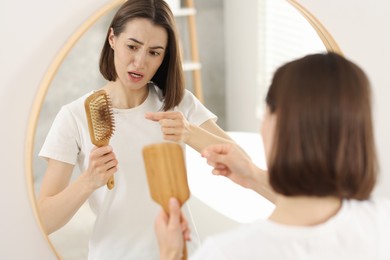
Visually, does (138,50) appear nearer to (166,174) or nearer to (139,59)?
(139,59)

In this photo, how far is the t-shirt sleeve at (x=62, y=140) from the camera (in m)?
0.70

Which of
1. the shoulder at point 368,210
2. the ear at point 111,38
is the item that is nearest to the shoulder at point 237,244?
the shoulder at point 368,210

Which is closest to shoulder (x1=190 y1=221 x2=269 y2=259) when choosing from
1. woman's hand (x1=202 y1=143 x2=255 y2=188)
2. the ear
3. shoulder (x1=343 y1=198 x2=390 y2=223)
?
shoulder (x1=343 y1=198 x2=390 y2=223)

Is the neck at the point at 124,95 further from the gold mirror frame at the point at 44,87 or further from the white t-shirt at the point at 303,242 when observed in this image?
the white t-shirt at the point at 303,242

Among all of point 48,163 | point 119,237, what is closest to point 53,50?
point 48,163

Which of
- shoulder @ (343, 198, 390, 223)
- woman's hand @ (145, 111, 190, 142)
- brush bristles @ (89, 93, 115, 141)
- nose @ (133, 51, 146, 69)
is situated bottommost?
shoulder @ (343, 198, 390, 223)

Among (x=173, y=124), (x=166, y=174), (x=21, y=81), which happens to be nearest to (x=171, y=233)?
(x=166, y=174)

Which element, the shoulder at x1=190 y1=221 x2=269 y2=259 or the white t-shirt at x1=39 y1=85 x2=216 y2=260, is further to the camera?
the white t-shirt at x1=39 y1=85 x2=216 y2=260

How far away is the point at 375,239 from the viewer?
545mm

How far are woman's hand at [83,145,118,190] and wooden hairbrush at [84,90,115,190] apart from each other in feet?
0.04

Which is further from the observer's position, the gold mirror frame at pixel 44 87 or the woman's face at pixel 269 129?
the gold mirror frame at pixel 44 87

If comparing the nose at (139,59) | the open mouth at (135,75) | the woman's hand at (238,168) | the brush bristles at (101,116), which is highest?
the nose at (139,59)

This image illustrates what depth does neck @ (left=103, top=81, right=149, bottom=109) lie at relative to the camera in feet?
2.31

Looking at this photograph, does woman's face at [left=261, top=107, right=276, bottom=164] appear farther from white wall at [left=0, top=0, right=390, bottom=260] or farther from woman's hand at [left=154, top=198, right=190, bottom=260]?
white wall at [left=0, top=0, right=390, bottom=260]
